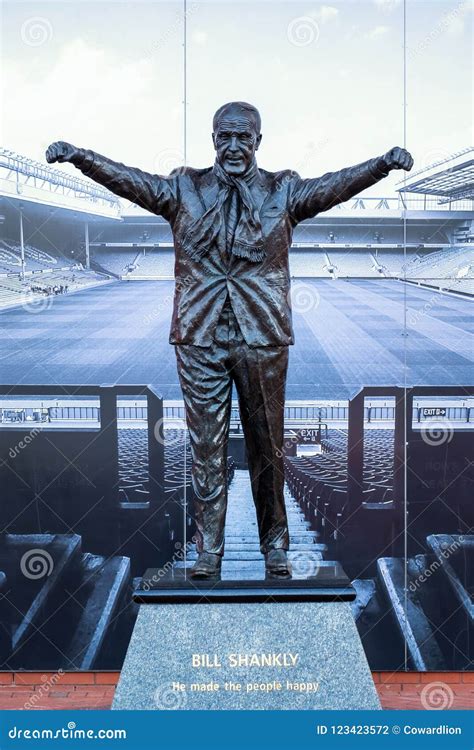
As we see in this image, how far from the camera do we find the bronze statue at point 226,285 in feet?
7.34

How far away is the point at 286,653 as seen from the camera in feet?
7.16

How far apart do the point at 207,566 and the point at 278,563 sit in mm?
215

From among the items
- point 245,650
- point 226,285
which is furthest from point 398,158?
point 245,650

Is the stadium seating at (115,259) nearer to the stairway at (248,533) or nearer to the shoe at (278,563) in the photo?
the stairway at (248,533)

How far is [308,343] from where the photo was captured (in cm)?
363

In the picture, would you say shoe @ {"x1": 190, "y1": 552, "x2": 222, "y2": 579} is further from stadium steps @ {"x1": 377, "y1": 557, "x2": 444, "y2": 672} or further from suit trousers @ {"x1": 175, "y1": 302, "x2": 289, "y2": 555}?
stadium steps @ {"x1": 377, "y1": 557, "x2": 444, "y2": 672}

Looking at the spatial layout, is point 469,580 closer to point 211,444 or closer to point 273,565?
point 273,565

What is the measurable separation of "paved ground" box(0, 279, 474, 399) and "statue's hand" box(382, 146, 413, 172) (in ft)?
4.52

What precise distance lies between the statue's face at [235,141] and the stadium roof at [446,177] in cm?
146

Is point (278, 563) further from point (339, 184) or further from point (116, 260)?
point (116, 260)

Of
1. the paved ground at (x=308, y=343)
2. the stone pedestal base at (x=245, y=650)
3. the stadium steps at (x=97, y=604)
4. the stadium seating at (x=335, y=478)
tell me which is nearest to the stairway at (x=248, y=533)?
the stadium seating at (x=335, y=478)
